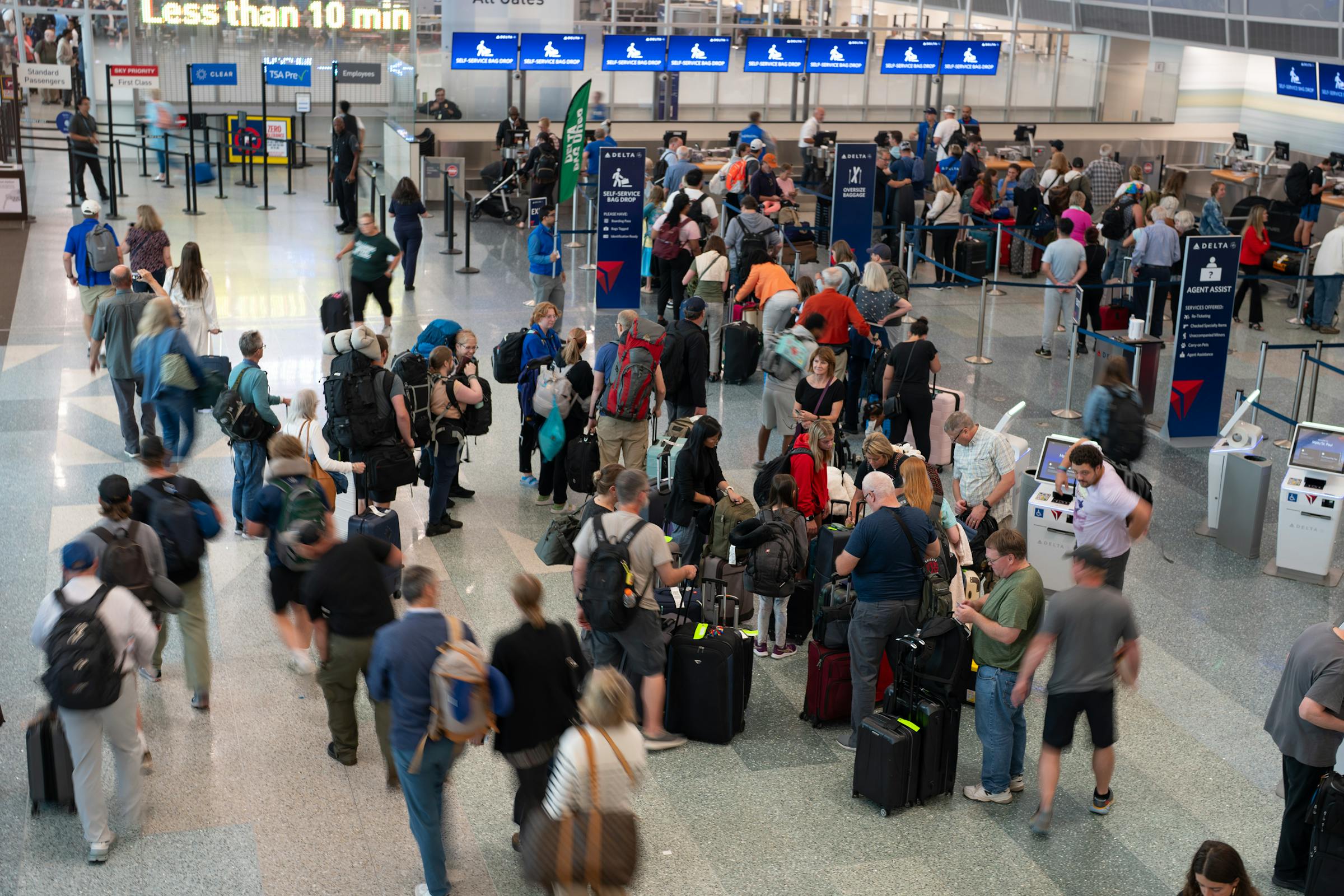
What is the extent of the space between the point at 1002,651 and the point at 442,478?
14.6ft

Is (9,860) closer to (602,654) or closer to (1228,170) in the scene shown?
(602,654)

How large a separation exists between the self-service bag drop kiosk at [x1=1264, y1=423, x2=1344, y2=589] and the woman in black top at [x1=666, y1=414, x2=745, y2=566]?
4059 millimetres

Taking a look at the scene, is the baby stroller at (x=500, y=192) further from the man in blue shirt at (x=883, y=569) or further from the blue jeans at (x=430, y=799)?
the blue jeans at (x=430, y=799)

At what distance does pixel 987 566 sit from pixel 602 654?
2721mm

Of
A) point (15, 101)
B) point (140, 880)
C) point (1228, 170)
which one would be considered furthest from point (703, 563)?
point (1228, 170)

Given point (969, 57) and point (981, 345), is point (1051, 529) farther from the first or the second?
point (969, 57)

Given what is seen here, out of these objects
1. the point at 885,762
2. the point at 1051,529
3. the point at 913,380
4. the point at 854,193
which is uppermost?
the point at 854,193

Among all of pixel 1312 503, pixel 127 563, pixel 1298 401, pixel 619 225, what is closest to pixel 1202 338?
pixel 1298 401

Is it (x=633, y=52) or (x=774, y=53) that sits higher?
(x=774, y=53)

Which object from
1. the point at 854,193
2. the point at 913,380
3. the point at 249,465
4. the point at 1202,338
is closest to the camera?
the point at 249,465

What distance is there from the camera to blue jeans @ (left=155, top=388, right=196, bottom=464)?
384 inches

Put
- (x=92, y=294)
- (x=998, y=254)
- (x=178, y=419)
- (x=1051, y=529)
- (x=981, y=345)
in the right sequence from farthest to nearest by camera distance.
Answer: (x=998, y=254)
(x=981, y=345)
(x=92, y=294)
(x=178, y=419)
(x=1051, y=529)

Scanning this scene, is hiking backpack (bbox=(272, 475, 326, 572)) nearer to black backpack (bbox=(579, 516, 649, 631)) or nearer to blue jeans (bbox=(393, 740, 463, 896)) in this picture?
black backpack (bbox=(579, 516, 649, 631))

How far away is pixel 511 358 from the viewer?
1001 cm
